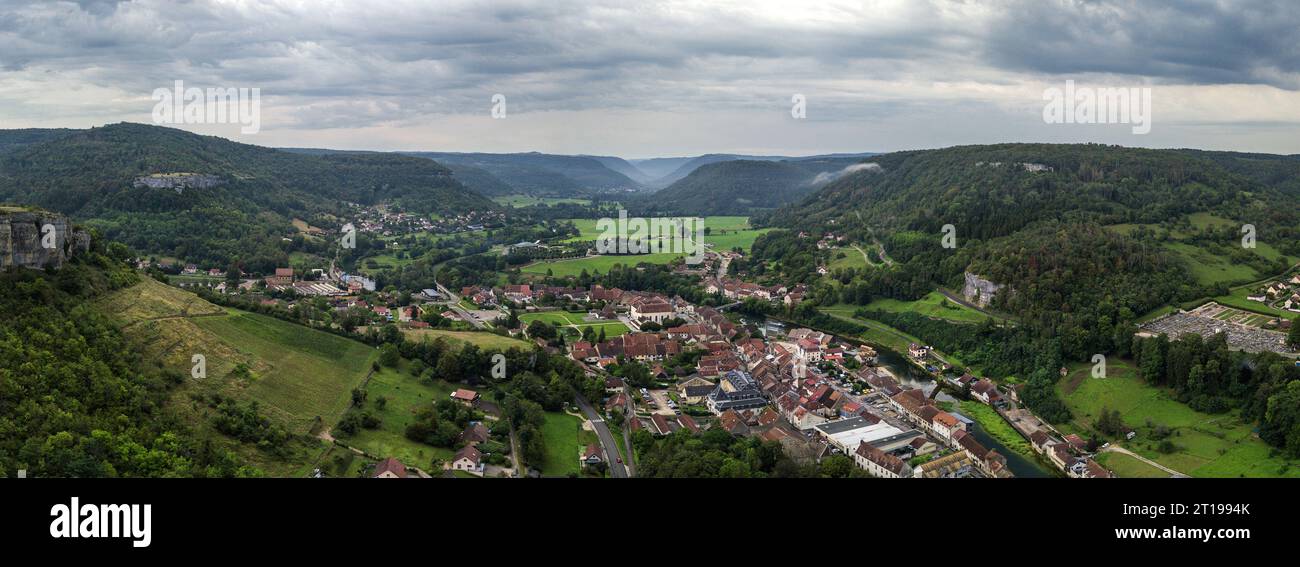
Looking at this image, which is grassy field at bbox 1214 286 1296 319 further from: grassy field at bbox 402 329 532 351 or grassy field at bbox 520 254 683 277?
grassy field at bbox 520 254 683 277

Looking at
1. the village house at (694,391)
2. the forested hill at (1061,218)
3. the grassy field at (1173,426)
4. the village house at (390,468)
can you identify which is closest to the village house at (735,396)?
the village house at (694,391)

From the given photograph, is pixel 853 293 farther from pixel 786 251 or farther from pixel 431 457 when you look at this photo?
pixel 431 457

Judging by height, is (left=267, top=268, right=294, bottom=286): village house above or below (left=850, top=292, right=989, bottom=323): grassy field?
above

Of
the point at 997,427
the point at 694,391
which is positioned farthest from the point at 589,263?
the point at 997,427

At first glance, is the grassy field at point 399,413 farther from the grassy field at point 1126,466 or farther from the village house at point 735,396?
the grassy field at point 1126,466

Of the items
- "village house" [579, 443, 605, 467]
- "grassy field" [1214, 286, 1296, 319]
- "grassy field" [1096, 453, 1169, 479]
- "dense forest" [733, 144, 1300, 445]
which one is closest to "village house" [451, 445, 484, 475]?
"village house" [579, 443, 605, 467]

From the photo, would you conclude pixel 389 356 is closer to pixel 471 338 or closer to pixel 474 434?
pixel 471 338

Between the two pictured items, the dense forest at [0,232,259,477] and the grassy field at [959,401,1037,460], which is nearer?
the dense forest at [0,232,259,477]
